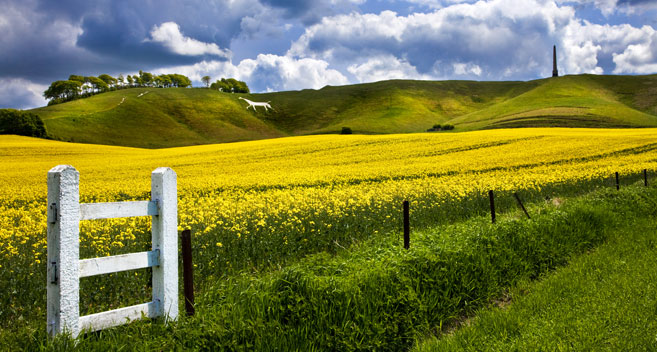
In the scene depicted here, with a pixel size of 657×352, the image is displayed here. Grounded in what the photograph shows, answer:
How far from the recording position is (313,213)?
1041cm

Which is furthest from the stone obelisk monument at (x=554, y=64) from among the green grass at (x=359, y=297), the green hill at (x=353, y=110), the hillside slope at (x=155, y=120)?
the green grass at (x=359, y=297)

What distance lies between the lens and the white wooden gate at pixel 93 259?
3.43 m

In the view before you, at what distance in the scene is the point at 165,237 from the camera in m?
4.07

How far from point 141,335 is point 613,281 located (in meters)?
6.35

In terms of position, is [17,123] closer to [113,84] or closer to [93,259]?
[93,259]

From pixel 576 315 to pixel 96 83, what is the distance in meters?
161

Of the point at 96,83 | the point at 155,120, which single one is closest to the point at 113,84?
the point at 96,83

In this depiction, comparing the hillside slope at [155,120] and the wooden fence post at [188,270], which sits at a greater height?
the hillside slope at [155,120]

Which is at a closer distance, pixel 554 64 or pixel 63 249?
pixel 63 249

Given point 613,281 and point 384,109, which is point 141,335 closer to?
point 613,281

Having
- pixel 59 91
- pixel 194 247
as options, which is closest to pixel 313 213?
pixel 194 247

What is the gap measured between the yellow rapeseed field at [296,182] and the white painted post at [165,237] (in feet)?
9.75

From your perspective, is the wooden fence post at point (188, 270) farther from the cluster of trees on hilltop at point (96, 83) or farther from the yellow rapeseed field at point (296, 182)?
the cluster of trees on hilltop at point (96, 83)

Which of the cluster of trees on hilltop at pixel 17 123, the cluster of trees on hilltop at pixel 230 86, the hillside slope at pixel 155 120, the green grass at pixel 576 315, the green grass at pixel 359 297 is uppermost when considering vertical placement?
the cluster of trees on hilltop at pixel 230 86
